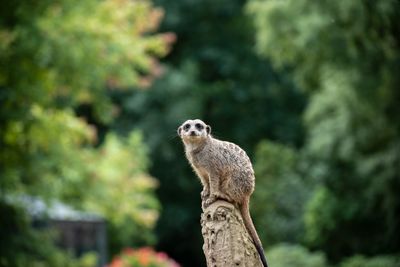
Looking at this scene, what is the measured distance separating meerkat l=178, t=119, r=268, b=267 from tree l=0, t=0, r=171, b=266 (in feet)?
22.1

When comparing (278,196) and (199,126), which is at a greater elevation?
(278,196)

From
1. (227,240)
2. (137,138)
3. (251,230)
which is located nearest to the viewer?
(227,240)

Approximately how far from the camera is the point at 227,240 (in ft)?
20.5

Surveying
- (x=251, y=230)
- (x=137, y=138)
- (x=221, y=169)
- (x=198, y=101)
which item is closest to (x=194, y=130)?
(x=221, y=169)

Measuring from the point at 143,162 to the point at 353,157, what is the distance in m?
6.33

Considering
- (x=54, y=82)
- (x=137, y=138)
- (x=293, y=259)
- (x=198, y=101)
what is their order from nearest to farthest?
(x=54, y=82) → (x=293, y=259) → (x=137, y=138) → (x=198, y=101)

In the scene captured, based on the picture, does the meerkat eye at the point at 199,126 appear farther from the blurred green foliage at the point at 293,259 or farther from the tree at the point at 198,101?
the tree at the point at 198,101

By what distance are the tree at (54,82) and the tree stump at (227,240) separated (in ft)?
23.1

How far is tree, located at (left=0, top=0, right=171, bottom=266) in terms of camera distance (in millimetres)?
13344

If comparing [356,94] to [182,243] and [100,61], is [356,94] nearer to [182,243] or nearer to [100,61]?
[100,61]

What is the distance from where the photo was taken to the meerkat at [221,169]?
643 centimetres

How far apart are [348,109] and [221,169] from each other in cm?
979

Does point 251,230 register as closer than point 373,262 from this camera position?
Yes

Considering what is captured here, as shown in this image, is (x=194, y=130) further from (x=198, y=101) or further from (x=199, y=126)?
(x=198, y=101)
